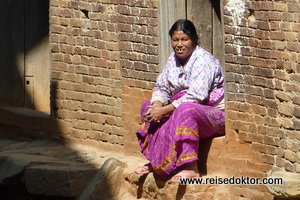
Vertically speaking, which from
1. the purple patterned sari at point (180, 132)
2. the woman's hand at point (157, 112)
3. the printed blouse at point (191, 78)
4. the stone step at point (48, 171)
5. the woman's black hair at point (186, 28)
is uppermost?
the woman's black hair at point (186, 28)

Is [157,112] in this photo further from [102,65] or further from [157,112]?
[102,65]

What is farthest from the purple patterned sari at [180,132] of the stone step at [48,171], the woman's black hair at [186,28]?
the stone step at [48,171]

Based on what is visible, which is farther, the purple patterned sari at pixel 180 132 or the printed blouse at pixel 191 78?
the printed blouse at pixel 191 78

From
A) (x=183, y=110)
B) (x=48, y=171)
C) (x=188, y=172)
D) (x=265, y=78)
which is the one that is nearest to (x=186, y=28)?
(x=183, y=110)

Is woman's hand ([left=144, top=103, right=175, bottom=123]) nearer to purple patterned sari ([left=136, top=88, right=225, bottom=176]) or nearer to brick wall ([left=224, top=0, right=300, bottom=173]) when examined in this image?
purple patterned sari ([left=136, top=88, right=225, bottom=176])

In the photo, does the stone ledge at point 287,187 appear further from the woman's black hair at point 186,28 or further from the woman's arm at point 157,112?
the woman's black hair at point 186,28

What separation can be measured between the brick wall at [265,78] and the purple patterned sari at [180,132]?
0.15 m

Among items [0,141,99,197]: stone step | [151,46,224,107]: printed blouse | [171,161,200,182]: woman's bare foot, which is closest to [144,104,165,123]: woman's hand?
[151,46,224,107]: printed blouse

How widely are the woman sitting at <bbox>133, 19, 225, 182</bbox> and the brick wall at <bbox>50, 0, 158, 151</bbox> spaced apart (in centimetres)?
62

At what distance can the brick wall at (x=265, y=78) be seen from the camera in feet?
23.2

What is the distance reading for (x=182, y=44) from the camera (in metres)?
7.77

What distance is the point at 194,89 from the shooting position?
7625 millimetres

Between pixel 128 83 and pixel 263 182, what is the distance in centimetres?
192

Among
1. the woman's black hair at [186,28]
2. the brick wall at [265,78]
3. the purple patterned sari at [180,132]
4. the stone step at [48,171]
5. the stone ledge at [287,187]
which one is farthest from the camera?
the stone step at [48,171]
